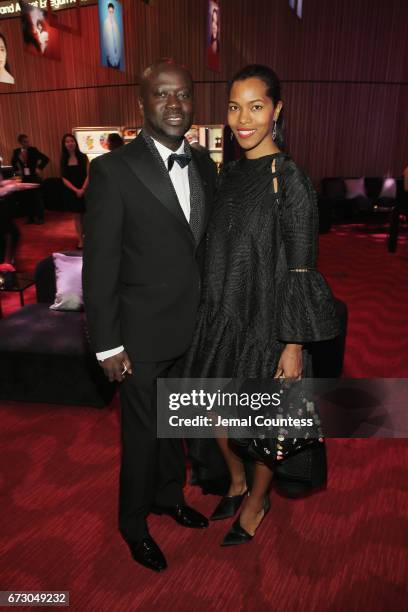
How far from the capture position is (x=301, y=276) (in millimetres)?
1515

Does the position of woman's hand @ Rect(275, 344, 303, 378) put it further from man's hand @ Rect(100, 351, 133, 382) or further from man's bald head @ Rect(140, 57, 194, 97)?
man's bald head @ Rect(140, 57, 194, 97)

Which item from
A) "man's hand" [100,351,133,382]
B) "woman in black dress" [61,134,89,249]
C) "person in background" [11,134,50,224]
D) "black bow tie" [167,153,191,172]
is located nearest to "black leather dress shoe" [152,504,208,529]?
"man's hand" [100,351,133,382]

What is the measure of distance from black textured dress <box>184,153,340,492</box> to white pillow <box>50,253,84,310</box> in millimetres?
1708

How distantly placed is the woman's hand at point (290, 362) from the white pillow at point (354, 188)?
8.17 meters

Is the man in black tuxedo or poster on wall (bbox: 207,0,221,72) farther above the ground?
poster on wall (bbox: 207,0,221,72)

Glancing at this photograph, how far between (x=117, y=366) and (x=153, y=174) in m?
0.64

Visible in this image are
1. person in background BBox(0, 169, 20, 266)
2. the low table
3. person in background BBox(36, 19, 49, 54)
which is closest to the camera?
the low table

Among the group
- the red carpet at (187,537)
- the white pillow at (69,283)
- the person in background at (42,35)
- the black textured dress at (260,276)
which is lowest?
the red carpet at (187,537)

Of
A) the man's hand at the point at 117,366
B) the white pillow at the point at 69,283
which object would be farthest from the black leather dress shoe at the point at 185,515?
the white pillow at the point at 69,283

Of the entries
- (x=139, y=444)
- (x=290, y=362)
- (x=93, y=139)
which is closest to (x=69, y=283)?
(x=139, y=444)

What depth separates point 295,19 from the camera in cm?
934

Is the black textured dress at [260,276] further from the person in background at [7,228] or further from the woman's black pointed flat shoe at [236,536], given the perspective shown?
the person in background at [7,228]

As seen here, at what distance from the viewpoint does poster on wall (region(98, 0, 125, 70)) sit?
6281mm

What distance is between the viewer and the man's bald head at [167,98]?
4.93ft
